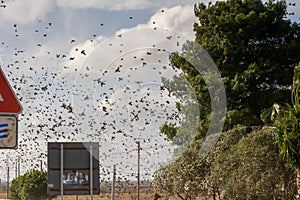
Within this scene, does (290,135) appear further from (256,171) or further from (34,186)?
(34,186)

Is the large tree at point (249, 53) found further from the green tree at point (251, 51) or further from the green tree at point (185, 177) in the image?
the green tree at point (185, 177)

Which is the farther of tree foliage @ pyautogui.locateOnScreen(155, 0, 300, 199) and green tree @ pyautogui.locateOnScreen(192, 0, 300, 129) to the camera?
green tree @ pyautogui.locateOnScreen(192, 0, 300, 129)

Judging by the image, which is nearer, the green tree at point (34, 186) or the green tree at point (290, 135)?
the green tree at point (290, 135)

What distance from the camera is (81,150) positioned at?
9484mm

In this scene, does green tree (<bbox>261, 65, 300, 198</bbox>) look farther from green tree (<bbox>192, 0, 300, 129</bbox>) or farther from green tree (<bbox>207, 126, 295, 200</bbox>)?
green tree (<bbox>192, 0, 300, 129</bbox>)

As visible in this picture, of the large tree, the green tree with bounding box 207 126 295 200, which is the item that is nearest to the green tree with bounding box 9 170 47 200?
the large tree

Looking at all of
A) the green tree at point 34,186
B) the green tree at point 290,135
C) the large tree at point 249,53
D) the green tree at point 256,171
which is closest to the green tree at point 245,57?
the large tree at point 249,53

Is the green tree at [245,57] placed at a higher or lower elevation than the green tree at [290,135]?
higher

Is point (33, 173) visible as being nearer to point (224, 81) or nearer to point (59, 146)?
point (224, 81)

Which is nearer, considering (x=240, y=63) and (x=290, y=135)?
(x=290, y=135)

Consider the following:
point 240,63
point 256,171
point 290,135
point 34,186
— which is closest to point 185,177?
point 256,171

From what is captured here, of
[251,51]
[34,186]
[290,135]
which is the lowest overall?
[34,186]

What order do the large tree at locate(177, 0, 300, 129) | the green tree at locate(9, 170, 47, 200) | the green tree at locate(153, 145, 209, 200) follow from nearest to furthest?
1. the green tree at locate(153, 145, 209, 200)
2. the large tree at locate(177, 0, 300, 129)
3. the green tree at locate(9, 170, 47, 200)

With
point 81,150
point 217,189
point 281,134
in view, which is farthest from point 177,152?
point 81,150
